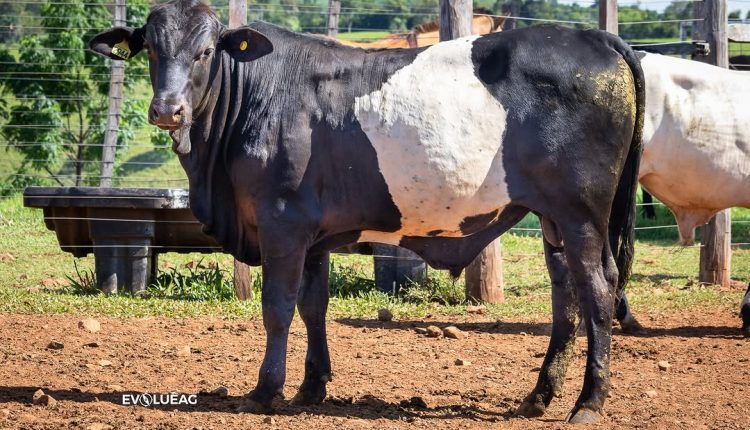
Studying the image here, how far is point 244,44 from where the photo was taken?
571cm

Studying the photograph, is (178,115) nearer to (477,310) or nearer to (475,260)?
(477,310)

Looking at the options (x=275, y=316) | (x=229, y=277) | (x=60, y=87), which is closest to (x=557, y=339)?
(x=275, y=316)

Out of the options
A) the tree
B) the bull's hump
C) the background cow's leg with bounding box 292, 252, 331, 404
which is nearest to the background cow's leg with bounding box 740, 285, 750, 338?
the bull's hump

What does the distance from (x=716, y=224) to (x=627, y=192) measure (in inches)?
186

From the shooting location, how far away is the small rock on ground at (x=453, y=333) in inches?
308

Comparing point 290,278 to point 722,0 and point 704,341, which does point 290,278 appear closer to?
point 704,341

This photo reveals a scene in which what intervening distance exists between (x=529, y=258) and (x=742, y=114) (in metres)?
3.91

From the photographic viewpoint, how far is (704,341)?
7809 millimetres

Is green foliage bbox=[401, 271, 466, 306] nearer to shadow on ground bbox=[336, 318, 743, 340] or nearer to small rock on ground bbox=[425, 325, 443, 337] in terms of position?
shadow on ground bbox=[336, 318, 743, 340]

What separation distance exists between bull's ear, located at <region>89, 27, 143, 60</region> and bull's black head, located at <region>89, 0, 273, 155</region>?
249mm

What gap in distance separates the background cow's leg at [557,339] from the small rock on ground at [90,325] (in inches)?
138

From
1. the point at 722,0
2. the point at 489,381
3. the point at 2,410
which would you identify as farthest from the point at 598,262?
the point at 722,0

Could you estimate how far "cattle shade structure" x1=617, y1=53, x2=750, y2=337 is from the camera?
27.4ft

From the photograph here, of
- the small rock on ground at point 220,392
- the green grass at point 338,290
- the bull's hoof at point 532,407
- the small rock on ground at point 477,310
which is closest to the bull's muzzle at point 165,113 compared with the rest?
the small rock on ground at point 220,392
